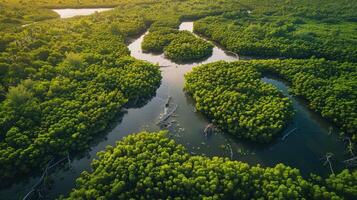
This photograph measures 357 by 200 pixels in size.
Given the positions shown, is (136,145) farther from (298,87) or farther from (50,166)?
(298,87)

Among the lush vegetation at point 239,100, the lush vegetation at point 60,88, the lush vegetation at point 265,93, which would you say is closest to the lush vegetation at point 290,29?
the lush vegetation at point 265,93

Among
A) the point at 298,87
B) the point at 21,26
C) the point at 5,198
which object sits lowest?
the point at 5,198

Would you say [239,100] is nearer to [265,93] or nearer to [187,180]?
[265,93]

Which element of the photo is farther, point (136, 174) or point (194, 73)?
point (194, 73)

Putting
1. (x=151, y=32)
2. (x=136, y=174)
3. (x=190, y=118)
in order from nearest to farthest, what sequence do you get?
1. (x=136, y=174)
2. (x=190, y=118)
3. (x=151, y=32)

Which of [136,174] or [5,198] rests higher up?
[136,174]

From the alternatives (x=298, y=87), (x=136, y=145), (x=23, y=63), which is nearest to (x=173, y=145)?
(x=136, y=145)
